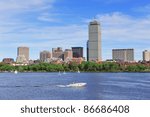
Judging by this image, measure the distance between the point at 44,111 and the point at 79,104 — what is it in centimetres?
247

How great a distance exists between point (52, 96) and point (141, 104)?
3343 cm

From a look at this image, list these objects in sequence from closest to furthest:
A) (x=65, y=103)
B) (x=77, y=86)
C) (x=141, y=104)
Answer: (x=65, y=103)
(x=141, y=104)
(x=77, y=86)

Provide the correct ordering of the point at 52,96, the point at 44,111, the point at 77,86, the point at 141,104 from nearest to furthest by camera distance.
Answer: the point at 44,111, the point at 141,104, the point at 52,96, the point at 77,86

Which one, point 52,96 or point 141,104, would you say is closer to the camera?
point 141,104

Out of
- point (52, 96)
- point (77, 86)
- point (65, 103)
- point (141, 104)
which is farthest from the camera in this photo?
point (77, 86)

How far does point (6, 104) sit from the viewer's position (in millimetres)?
23172

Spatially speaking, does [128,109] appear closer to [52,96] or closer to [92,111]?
[92,111]

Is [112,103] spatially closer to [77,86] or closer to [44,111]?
[44,111]

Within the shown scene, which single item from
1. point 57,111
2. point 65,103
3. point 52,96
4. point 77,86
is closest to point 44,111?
point 57,111

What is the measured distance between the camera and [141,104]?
75.4 feet

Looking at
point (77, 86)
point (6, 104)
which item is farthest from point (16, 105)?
point (77, 86)

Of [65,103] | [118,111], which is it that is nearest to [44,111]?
[65,103]

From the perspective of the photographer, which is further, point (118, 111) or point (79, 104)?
point (79, 104)

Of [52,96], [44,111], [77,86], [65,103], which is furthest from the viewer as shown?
[77,86]
